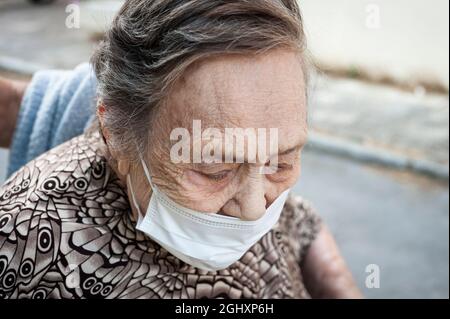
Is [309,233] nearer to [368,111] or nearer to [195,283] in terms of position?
[195,283]

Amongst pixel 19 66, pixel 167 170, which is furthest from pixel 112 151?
pixel 19 66

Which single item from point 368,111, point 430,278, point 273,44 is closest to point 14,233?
point 273,44

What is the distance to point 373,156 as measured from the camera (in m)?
5.02

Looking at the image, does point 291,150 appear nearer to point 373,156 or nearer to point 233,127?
point 233,127

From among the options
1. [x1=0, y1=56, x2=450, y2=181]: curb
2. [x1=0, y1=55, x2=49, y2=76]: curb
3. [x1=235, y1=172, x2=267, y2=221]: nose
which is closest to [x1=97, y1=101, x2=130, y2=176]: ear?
[x1=235, y1=172, x2=267, y2=221]: nose

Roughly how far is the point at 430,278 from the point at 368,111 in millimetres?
2674

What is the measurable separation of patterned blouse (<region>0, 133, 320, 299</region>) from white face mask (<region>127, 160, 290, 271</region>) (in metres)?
0.09

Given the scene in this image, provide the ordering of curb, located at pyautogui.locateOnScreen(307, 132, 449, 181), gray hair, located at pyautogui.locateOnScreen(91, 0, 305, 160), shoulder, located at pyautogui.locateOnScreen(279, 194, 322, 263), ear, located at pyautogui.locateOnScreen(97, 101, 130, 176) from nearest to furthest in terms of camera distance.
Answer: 1. gray hair, located at pyautogui.locateOnScreen(91, 0, 305, 160)
2. ear, located at pyautogui.locateOnScreen(97, 101, 130, 176)
3. shoulder, located at pyautogui.locateOnScreen(279, 194, 322, 263)
4. curb, located at pyautogui.locateOnScreen(307, 132, 449, 181)

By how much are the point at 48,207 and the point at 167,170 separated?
13.5 inches

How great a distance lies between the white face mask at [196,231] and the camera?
150 cm

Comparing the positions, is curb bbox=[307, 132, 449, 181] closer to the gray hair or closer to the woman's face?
the woman's face

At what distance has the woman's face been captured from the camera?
1332mm

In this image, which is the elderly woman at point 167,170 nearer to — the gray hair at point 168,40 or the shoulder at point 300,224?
the gray hair at point 168,40
